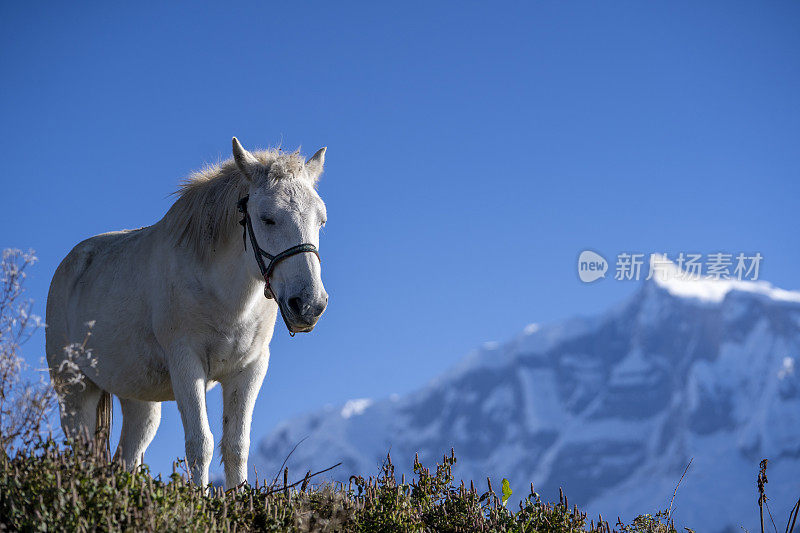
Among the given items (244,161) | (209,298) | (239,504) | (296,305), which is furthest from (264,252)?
(239,504)

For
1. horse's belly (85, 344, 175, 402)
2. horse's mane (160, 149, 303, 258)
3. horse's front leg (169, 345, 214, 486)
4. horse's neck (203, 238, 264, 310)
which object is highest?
horse's mane (160, 149, 303, 258)

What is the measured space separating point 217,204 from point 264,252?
974 millimetres

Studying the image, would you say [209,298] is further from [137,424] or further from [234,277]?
[137,424]

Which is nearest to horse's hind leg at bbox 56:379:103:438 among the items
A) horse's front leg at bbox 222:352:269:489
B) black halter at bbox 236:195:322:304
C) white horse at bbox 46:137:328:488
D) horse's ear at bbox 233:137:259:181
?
white horse at bbox 46:137:328:488

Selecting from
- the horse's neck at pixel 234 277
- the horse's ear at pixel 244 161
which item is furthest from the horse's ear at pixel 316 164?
the horse's neck at pixel 234 277

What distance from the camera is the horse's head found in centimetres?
580

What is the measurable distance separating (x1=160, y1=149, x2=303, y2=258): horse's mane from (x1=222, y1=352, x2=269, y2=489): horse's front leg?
1040 millimetres

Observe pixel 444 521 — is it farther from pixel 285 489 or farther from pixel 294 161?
pixel 294 161

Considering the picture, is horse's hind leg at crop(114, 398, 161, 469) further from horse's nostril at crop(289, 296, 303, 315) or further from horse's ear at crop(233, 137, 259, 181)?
horse's nostril at crop(289, 296, 303, 315)

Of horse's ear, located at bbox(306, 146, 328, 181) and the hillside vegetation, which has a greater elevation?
horse's ear, located at bbox(306, 146, 328, 181)

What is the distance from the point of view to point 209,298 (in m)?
6.59

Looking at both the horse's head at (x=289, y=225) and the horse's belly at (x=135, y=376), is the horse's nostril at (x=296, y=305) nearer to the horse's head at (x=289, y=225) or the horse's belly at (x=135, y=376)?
the horse's head at (x=289, y=225)

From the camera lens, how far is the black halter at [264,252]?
595 centimetres

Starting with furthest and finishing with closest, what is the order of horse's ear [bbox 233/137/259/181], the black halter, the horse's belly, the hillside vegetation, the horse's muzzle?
the horse's belly
horse's ear [bbox 233/137/259/181]
the black halter
the horse's muzzle
the hillside vegetation
